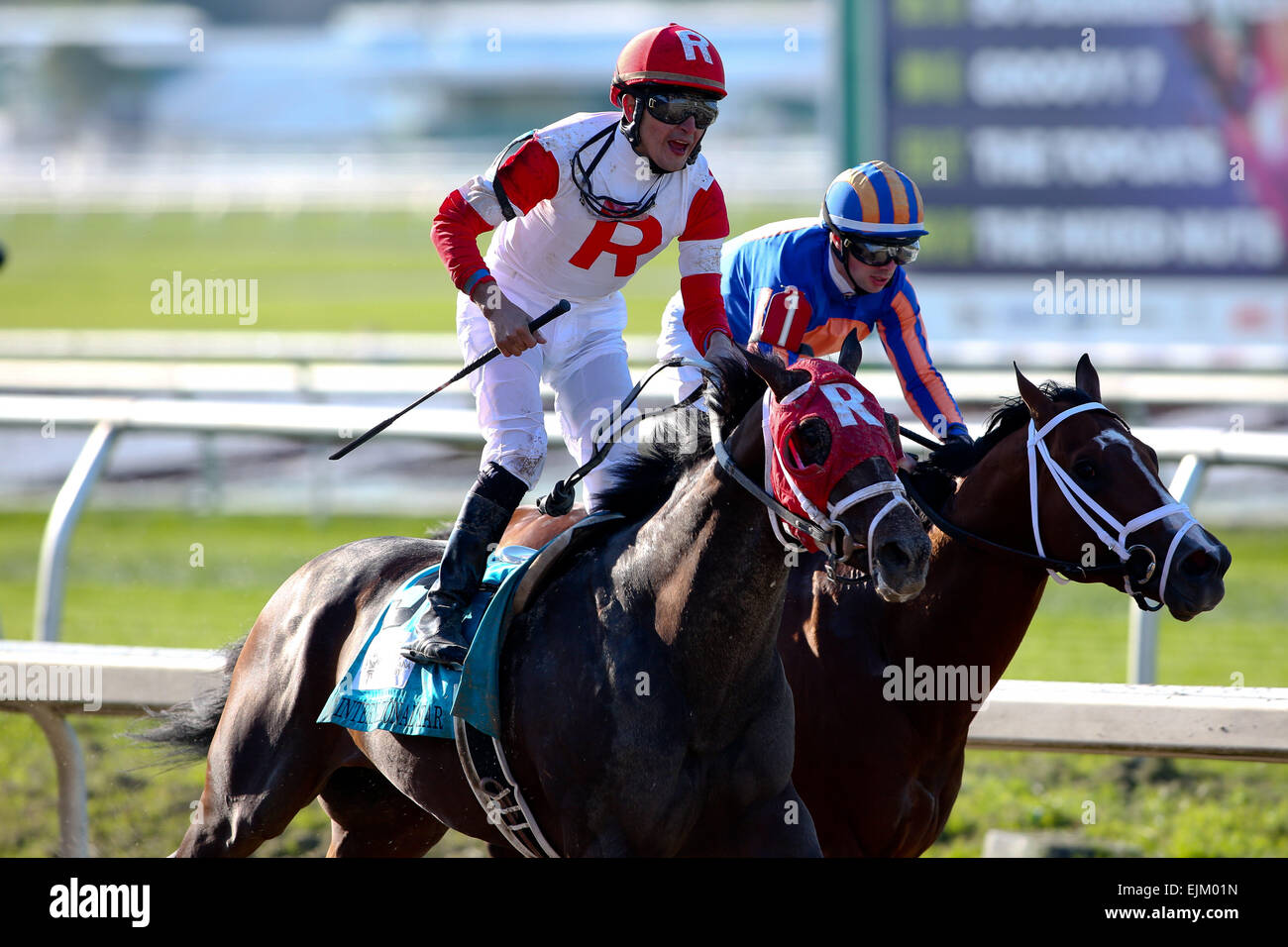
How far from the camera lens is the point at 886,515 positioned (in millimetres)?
2705

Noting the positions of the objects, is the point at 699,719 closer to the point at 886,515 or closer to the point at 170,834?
the point at 886,515

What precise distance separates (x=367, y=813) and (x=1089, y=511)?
1.82 m

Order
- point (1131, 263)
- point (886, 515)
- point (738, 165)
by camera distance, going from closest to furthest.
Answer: point (886, 515) < point (1131, 263) < point (738, 165)

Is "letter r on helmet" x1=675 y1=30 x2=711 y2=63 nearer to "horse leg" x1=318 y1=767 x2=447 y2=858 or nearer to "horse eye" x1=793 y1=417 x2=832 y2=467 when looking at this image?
"horse eye" x1=793 y1=417 x2=832 y2=467

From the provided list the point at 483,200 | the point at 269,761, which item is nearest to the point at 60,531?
the point at 269,761

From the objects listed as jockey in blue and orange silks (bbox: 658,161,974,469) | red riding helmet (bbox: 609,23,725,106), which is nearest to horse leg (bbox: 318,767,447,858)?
jockey in blue and orange silks (bbox: 658,161,974,469)

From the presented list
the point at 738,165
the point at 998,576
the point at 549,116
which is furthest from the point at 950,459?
the point at 549,116

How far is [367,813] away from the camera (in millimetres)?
3854

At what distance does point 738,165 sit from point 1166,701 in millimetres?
30600

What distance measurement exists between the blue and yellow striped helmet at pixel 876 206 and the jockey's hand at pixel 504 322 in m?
1.07

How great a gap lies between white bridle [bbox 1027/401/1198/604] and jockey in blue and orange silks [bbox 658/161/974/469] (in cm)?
30

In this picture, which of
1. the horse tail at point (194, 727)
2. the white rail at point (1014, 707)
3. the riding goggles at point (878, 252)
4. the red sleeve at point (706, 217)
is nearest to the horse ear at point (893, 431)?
the red sleeve at point (706, 217)

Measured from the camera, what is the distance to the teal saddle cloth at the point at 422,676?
315 centimetres

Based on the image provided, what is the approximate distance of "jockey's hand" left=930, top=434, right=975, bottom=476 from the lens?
12.5ft
